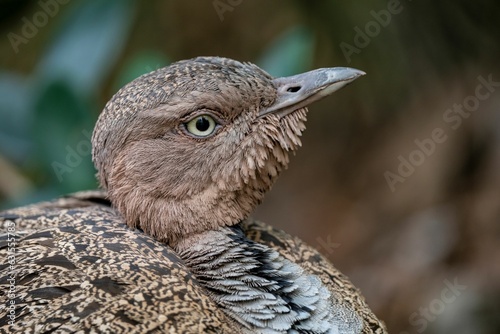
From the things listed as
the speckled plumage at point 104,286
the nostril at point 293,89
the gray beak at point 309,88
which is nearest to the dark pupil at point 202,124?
the gray beak at point 309,88

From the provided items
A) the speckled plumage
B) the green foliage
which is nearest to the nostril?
the speckled plumage

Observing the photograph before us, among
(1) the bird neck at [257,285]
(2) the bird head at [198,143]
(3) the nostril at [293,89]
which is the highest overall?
(3) the nostril at [293,89]

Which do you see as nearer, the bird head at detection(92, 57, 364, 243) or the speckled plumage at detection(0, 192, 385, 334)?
the speckled plumage at detection(0, 192, 385, 334)

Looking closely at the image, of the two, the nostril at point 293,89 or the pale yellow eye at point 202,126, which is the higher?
the nostril at point 293,89

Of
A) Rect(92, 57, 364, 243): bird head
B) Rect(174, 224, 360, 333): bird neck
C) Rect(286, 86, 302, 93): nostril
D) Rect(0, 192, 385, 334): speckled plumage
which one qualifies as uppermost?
Rect(286, 86, 302, 93): nostril

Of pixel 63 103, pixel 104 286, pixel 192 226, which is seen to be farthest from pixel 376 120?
pixel 104 286

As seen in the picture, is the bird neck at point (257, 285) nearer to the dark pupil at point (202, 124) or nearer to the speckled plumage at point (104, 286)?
the speckled plumage at point (104, 286)

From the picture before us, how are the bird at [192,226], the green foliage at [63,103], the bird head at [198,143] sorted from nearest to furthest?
the bird at [192,226]
the bird head at [198,143]
the green foliage at [63,103]

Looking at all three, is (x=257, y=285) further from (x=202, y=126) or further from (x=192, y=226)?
(x=202, y=126)

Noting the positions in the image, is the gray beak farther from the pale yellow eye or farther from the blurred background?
the blurred background
